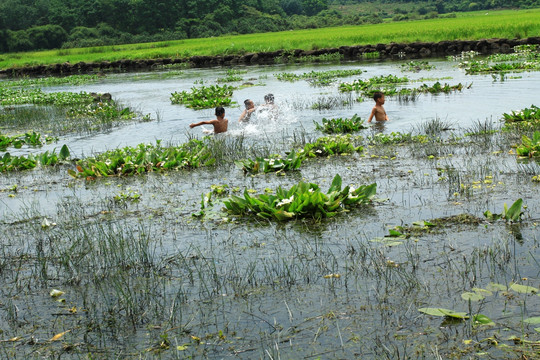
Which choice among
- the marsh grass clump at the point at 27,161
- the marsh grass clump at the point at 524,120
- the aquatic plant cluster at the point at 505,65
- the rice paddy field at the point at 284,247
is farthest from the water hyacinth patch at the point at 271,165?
the aquatic plant cluster at the point at 505,65

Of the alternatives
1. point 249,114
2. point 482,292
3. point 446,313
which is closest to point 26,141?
point 249,114

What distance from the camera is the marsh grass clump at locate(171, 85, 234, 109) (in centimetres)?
1791

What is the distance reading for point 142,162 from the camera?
10.1 m

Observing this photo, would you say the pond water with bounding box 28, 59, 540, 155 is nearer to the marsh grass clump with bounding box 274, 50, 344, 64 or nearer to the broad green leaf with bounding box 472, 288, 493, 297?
the broad green leaf with bounding box 472, 288, 493, 297

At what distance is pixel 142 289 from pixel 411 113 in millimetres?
10315

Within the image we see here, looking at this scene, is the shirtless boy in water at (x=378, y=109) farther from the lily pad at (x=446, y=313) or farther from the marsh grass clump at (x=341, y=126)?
the lily pad at (x=446, y=313)

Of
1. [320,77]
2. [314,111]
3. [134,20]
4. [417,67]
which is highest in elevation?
[134,20]

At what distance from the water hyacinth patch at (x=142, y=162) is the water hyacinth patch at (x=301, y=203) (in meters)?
3.04

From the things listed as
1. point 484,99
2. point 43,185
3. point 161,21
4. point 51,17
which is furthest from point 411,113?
point 51,17

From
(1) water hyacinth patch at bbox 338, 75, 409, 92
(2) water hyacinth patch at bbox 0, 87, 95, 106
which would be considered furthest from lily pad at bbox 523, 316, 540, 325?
(2) water hyacinth patch at bbox 0, 87, 95, 106

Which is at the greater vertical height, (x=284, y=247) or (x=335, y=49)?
(x=335, y=49)

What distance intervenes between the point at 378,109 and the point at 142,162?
223 inches

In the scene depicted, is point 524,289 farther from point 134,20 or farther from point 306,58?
point 134,20

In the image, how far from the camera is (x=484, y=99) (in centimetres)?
1495
